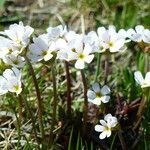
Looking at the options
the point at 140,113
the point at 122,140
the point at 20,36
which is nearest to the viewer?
the point at 20,36

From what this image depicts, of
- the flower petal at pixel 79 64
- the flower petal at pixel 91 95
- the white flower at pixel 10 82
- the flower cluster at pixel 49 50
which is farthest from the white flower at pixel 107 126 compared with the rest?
the white flower at pixel 10 82

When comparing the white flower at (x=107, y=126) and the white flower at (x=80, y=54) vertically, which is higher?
the white flower at (x=80, y=54)

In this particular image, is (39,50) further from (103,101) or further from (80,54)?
(103,101)

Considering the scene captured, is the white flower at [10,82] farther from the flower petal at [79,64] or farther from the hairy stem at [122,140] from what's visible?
the hairy stem at [122,140]

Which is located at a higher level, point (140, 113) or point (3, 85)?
point (3, 85)

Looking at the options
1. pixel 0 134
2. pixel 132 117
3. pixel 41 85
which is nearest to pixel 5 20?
pixel 41 85

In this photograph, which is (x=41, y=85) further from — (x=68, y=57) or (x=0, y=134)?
(x=68, y=57)

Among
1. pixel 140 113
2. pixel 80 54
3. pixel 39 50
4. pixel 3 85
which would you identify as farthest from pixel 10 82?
pixel 140 113
